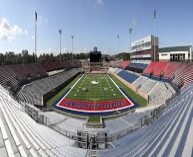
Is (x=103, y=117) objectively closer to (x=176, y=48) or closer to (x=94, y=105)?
(x=94, y=105)

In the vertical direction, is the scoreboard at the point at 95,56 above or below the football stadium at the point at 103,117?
above

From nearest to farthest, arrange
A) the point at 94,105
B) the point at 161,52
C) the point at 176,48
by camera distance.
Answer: the point at 94,105 → the point at 176,48 → the point at 161,52

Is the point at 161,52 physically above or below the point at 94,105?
above

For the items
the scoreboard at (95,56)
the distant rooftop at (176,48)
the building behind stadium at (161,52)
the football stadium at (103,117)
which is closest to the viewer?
the football stadium at (103,117)

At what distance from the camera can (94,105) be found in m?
34.1

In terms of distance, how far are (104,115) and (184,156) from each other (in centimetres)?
2034

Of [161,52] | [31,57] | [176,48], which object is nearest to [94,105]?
[176,48]

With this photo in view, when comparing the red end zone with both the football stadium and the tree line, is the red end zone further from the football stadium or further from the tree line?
the tree line

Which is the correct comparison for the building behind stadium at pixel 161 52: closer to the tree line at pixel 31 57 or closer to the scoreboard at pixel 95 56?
the scoreboard at pixel 95 56

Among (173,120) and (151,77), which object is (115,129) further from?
(151,77)

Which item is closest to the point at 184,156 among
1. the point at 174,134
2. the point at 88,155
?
the point at 174,134

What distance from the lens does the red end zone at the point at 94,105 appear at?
1256 inches

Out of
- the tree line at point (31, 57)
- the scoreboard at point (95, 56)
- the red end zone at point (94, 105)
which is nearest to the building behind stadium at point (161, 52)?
the scoreboard at point (95, 56)

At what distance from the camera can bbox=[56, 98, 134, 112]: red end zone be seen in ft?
105
